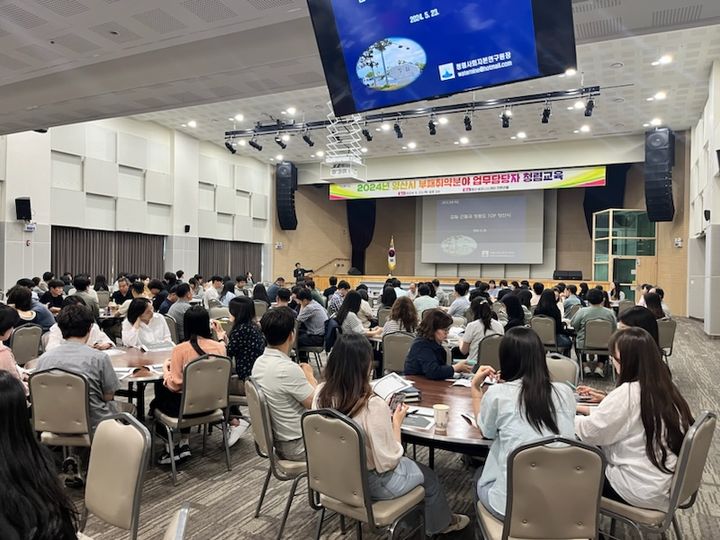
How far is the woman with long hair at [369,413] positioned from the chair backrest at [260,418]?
0.39 metres

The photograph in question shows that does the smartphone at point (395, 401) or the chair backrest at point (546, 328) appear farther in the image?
the chair backrest at point (546, 328)

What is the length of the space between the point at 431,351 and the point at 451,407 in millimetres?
807

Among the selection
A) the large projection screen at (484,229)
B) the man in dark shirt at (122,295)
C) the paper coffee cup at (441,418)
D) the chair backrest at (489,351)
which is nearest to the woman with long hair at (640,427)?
the paper coffee cup at (441,418)

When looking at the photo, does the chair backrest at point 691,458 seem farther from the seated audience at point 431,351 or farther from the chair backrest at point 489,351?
the chair backrest at point 489,351

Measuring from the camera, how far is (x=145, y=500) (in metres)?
3.46

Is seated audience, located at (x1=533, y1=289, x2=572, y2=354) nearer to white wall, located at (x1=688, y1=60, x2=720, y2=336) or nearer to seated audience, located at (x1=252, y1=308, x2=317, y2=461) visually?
seated audience, located at (x1=252, y1=308, x2=317, y2=461)

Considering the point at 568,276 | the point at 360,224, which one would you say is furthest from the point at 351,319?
the point at 360,224

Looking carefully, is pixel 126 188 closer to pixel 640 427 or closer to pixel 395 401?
pixel 395 401

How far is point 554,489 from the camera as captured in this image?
6.48 ft

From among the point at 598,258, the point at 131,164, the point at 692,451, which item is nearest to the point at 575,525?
the point at 692,451

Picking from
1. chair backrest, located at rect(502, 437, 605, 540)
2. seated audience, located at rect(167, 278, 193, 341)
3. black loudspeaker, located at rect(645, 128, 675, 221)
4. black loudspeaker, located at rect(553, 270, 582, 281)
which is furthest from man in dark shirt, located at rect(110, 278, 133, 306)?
black loudspeaker, located at rect(553, 270, 582, 281)

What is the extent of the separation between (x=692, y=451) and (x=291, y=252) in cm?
1813

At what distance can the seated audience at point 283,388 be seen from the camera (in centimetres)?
294

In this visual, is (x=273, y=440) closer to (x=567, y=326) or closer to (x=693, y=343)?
(x=567, y=326)
